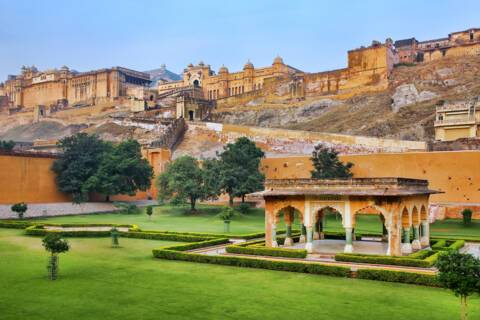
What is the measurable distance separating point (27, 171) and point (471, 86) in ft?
141

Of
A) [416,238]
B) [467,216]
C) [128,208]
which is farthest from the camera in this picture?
[128,208]

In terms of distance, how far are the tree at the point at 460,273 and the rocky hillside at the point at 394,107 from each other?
3690 cm

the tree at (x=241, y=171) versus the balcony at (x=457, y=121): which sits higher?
the balcony at (x=457, y=121)

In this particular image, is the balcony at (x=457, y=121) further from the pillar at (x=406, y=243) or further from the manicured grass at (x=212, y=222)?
the pillar at (x=406, y=243)

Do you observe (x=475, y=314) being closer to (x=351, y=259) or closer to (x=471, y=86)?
(x=351, y=259)

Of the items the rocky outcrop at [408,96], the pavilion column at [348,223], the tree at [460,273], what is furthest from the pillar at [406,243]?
the rocky outcrop at [408,96]

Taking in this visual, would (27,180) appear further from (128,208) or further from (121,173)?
(128,208)

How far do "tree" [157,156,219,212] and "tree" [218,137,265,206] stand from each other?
3.78 feet

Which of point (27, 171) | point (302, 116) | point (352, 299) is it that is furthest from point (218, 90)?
point (352, 299)

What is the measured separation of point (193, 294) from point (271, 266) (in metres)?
4.62

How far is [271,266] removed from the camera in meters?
17.0

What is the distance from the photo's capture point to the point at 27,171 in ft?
125

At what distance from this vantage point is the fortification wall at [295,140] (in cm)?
4130

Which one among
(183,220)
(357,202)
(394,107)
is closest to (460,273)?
(357,202)
